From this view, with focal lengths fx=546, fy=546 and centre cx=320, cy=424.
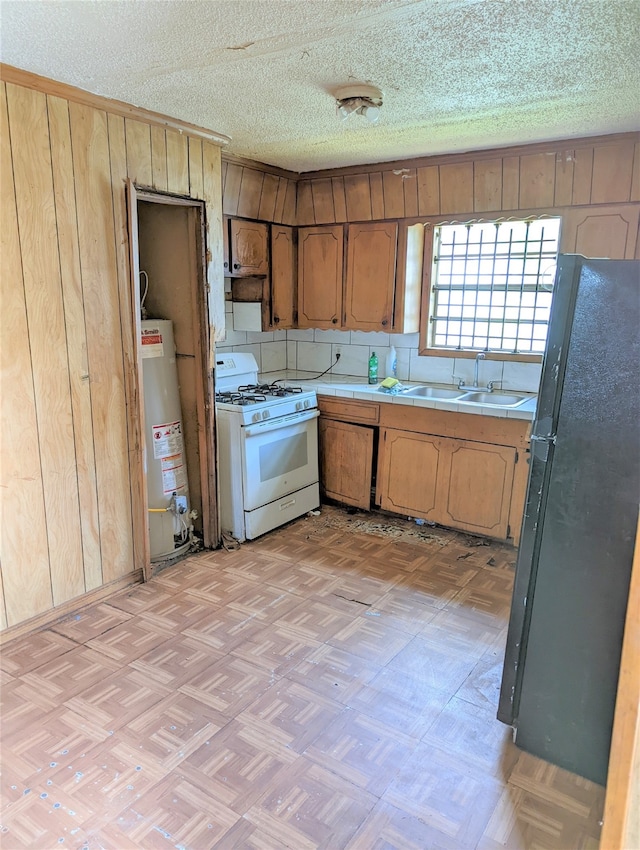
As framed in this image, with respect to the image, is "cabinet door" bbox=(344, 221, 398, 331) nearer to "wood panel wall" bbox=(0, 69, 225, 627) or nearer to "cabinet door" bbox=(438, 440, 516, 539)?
"cabinet door" bbox=(438, 440, 516, 539)

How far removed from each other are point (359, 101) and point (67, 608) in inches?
109

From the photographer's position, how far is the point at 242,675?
231 cm

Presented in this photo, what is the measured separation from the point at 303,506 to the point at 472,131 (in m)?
2.56

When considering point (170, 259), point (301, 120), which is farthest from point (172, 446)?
point (301, 120)

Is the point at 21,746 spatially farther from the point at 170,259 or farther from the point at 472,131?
the point at 472,131

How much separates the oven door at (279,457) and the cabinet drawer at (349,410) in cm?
9

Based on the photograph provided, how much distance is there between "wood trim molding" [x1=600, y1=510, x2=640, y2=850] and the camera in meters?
1.18

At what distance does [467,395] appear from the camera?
3779 millimetres

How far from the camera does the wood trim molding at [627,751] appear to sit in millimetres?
1176

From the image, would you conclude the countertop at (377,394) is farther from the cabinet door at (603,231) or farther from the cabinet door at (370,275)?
the cabinet door at (603,231)

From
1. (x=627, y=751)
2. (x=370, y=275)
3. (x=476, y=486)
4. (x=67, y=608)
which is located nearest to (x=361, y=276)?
(x=370, y=275)

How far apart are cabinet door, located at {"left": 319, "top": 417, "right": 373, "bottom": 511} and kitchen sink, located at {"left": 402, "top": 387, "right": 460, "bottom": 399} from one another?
1.40 ft

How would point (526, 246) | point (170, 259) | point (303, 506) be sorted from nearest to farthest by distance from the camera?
point (170, 259), point (526, 246), point (303, 506)

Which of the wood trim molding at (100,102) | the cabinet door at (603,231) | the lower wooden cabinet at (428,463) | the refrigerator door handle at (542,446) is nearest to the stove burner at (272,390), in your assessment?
the lower wooden cabinet at (428,463)
